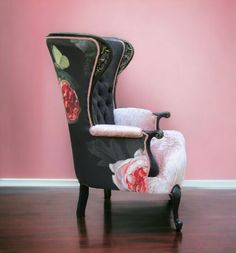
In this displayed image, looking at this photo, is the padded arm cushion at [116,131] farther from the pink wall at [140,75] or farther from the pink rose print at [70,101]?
the pink wall at [140,75]

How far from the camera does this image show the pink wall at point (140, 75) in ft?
10.3

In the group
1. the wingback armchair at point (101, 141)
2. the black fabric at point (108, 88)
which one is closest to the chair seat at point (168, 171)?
the wingback armchair at point (101, 141)

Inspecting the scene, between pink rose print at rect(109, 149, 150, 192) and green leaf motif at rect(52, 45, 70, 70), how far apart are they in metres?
0.68

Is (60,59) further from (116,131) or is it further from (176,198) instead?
(176,198)

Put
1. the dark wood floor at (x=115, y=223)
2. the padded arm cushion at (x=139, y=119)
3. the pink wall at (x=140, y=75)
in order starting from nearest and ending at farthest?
the dark wood floor at (x=115, y=223) < the padded arm cushion at (x=139, y=119) < the pink wall at (x=140, y=75)

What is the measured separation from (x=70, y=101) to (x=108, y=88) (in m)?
0.53

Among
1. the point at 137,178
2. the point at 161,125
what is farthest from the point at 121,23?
the point at 137,178

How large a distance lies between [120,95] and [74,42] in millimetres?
1086

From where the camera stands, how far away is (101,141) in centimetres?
237

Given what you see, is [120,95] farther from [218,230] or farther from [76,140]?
[218,230]

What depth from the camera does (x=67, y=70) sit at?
236 centimetres

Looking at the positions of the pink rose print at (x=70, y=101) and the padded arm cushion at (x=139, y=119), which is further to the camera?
the padded arm cushion at (x=139, y=119)

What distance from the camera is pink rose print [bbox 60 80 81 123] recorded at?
239 centimetres

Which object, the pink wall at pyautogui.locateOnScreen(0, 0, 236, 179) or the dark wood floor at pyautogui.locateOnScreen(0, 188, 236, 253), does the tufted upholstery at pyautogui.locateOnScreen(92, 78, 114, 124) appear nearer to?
the pink wall at pyautogui.locateOnScreen(0, 0, 236, 179)
